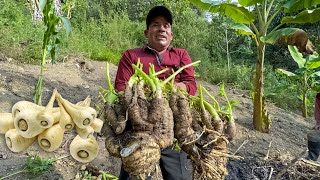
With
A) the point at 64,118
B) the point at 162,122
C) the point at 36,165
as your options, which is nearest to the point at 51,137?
the point at 64,118

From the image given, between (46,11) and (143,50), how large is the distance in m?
0.82

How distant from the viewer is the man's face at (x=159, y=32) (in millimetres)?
2244

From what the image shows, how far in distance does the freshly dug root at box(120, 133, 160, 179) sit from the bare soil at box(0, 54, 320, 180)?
667mm

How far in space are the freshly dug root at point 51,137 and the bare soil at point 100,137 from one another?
26 centimetres

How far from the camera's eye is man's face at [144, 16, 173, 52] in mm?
2244

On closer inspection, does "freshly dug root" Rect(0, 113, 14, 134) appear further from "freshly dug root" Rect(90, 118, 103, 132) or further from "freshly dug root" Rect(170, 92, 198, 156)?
"freshly dug root" Rect(170, 92, 198, 156)

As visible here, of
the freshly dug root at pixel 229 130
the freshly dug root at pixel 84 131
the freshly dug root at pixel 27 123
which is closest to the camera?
the freshly dug root at pixel 27 123

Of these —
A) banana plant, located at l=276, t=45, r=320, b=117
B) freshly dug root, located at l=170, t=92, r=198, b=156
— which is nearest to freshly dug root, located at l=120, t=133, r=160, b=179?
freshly dug root, located at l=170, t=92, r=198, b=156

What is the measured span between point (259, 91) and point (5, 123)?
4024 mm

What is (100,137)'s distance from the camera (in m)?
3.33

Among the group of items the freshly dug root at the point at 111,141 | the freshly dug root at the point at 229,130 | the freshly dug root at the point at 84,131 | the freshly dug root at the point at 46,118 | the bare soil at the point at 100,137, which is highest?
the freshly dug root at the point at 46,118

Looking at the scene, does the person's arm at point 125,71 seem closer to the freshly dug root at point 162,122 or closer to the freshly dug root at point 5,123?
the freshly dug root at point 162,122

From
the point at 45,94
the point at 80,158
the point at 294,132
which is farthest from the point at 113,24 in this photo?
the point at 80,158

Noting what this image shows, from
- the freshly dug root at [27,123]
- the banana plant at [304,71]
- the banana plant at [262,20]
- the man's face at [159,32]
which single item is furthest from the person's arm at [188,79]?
the banana plant at [304,71]
